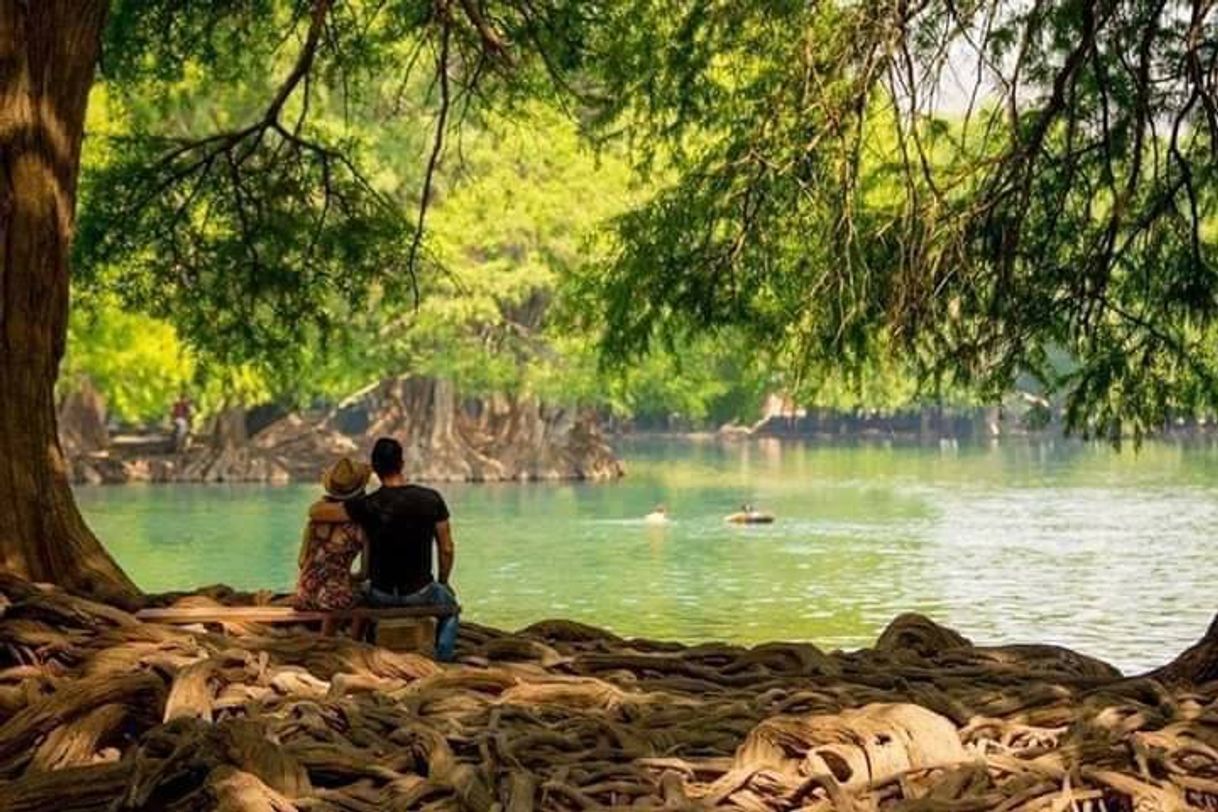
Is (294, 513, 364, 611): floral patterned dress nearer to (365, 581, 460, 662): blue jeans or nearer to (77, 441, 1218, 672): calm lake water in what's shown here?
(365, 581, 460, 662): blue jeans

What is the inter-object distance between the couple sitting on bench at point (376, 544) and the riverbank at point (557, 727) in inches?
22.6

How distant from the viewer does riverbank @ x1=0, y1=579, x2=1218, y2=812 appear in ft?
17.8

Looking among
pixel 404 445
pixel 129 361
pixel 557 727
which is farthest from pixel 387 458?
pixel 404 445

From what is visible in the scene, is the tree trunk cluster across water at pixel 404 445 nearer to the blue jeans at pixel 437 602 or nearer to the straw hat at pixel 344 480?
the straw hat at pixel 344 480

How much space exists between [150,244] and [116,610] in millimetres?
5187

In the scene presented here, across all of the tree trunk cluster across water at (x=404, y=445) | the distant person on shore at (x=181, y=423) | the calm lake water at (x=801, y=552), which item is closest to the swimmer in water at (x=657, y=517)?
the calm lake water at (x=801, y=552)

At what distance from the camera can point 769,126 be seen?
11.0 metres

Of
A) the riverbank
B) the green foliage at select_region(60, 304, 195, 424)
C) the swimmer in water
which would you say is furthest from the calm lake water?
the riverbank

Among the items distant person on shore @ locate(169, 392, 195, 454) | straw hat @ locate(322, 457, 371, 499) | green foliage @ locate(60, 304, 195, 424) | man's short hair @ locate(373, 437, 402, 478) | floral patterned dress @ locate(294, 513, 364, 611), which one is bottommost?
floral patterned dress @ locate(294, 513, 364, 611)

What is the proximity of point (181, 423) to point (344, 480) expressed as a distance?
148 ft

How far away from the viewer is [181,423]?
52.4 metres

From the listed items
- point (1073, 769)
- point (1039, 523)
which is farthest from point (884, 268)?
point (1039, 523)

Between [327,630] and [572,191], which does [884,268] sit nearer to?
[327,630]

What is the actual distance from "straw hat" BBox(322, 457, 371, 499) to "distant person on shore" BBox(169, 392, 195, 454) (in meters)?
43.9
